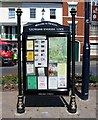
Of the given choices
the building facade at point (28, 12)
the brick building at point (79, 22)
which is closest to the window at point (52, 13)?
the building facade at point (28, 12)

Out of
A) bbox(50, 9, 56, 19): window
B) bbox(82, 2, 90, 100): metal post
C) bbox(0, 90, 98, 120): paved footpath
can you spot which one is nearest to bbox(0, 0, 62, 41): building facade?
bbox(50, 9, 56, 19): window

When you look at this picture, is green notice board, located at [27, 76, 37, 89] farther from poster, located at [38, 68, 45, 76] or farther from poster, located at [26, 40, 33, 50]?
poster, located at [26, 40, 33, 50]

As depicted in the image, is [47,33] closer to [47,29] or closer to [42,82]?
[47,29]

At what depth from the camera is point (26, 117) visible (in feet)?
25.2

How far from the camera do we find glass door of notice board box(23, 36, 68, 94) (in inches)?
336

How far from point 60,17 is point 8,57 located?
17.3 m

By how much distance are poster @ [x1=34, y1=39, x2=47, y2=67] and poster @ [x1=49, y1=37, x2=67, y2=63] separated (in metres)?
0.17

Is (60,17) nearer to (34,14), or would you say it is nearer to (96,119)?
(34,14)

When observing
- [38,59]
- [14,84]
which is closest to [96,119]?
[38,59]

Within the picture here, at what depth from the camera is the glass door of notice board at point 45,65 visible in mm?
8523

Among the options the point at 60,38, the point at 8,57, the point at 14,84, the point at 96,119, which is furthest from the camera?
the point at 8,57

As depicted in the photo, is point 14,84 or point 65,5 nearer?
point 14,84

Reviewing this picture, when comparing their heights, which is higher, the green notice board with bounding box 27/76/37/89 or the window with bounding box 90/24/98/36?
the window with bounding box 90/24/98/36

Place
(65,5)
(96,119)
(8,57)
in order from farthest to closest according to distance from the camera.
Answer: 1. (65,5)
2. (8,57)
3. (96,119)
